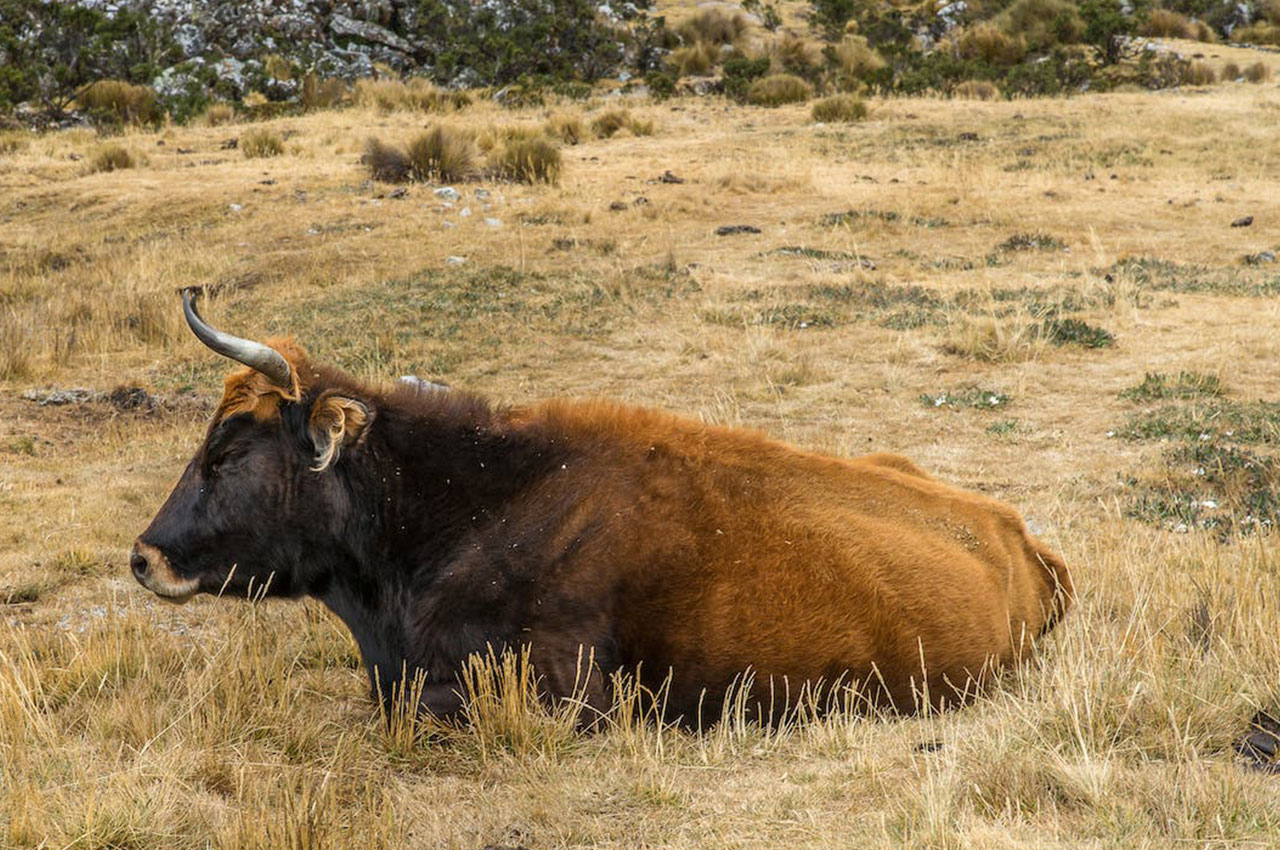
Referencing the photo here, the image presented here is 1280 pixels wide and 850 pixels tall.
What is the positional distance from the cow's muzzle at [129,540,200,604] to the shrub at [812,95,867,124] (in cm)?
2323

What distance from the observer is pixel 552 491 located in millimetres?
5020

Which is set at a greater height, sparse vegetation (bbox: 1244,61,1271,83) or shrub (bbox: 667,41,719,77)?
shrub (bbox: 667,41,719,77)

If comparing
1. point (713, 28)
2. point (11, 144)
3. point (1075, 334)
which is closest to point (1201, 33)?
point (713, 28)

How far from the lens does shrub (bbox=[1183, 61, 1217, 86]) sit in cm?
3294

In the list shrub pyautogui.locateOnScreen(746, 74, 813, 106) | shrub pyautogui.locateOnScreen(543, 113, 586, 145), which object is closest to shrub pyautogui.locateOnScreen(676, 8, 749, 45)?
shrub pyautogui.locateOnScreen(746, 74, 813, 106)

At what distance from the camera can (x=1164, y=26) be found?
43031 mm

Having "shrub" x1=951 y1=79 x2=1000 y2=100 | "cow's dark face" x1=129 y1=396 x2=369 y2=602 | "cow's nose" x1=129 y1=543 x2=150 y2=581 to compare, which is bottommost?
"shrub" x1=951 y1=79 x2=1000 y2=100

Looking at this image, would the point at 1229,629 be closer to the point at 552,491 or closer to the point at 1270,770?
the point at 1270,770

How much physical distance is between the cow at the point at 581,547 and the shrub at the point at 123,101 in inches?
1006

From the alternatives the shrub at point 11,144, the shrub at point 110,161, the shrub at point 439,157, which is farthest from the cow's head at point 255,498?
the shrub at point 11,144

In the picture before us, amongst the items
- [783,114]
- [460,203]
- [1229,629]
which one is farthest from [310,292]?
[783,114]

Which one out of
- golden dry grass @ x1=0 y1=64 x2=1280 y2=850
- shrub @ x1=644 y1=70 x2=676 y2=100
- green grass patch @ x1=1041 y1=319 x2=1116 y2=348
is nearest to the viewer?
golden dry grass @ x1=0 y1=64 x2=1280 y2=850

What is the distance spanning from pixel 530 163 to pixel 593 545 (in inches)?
625

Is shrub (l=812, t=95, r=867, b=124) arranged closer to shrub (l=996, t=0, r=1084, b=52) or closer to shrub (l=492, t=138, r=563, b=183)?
shrub (l=492, t=138, r=563, b=183)
